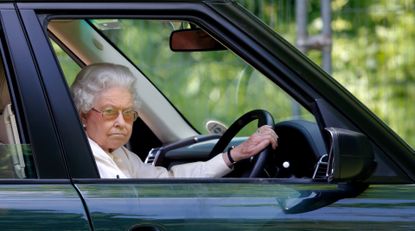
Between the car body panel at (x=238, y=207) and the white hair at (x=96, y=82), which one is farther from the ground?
the white hair at (x=96, y=82)

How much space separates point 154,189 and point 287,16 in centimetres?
540

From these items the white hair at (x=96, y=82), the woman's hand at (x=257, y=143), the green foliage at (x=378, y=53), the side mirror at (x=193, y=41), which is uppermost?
the green foliage at (x=378, y=53)

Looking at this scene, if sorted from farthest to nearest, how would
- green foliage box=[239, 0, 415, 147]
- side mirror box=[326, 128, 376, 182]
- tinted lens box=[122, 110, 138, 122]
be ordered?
green foliage box=[239, 0, 415, 147] → tinted lens box=[122, 110, 138, 122] → side mirror box=[326, 128, 376, 182]

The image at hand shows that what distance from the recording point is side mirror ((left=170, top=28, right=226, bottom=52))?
161 inches

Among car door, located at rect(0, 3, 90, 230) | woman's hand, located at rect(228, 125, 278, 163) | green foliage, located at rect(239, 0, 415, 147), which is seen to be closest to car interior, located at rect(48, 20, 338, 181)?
woman's hand, located at rect(228, 125, 278, 163)

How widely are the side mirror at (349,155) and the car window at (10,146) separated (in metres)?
0.76

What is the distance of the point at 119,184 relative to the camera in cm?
330

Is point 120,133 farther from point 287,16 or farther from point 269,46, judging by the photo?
point 287,16

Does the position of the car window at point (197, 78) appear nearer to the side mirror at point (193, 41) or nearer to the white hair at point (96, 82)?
the side mirror at point (193, 41)

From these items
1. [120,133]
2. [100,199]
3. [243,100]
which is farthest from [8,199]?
[243,100]

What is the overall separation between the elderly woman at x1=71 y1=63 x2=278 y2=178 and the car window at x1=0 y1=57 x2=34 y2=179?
272mm

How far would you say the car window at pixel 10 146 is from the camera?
10.8 ft

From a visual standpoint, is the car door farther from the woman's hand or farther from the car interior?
the car interior

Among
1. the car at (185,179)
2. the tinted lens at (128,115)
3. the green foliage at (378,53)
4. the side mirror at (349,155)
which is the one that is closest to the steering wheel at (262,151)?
the car at (185,179)
